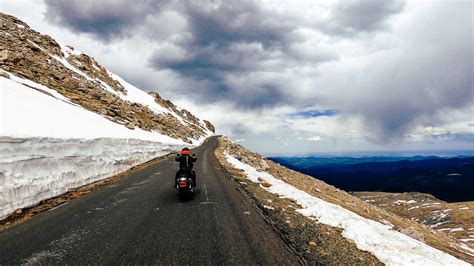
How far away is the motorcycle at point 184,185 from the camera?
11438 mm

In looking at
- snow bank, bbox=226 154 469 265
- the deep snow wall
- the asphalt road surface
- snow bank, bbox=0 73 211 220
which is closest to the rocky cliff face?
snow bank, bbox=0 73 211 220

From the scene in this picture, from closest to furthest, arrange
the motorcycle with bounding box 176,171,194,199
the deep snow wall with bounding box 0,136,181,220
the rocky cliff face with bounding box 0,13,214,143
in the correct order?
the deep snow wall with bounding box 0,136,181,220
the motorcycle with bounding box 176,171,194,199
the rocky cliff face with bounding box 0,13,214,143

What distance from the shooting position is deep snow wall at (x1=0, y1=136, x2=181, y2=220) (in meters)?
9.13

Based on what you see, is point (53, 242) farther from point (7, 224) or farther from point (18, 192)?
point (18, 192)

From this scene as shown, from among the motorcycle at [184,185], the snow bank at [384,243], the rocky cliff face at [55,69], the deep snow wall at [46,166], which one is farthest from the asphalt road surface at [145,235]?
the rocky cliff face at [55,69]

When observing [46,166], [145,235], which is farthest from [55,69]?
[145,235]

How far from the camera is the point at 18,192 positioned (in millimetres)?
9430

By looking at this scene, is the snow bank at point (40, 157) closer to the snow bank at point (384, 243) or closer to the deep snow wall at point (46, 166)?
the deep snow wall at point (46, 166)

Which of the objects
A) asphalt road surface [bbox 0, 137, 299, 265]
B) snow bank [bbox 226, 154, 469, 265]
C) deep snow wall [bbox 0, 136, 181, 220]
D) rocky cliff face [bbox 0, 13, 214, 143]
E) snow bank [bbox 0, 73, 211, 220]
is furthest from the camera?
rocky cliff face [bbox 0, 13, 214, 143]

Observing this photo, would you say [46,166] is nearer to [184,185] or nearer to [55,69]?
[184,185]

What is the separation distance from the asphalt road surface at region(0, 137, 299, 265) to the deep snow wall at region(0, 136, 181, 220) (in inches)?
44.9

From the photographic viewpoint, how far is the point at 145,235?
7.21 meters

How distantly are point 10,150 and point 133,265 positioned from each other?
24.2 feet

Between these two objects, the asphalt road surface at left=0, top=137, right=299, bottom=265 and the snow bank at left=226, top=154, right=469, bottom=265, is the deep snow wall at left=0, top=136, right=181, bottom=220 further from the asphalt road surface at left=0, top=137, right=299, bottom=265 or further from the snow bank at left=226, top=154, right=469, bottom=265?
the snow bank at left=226, top=154, right=469, bottom=265
